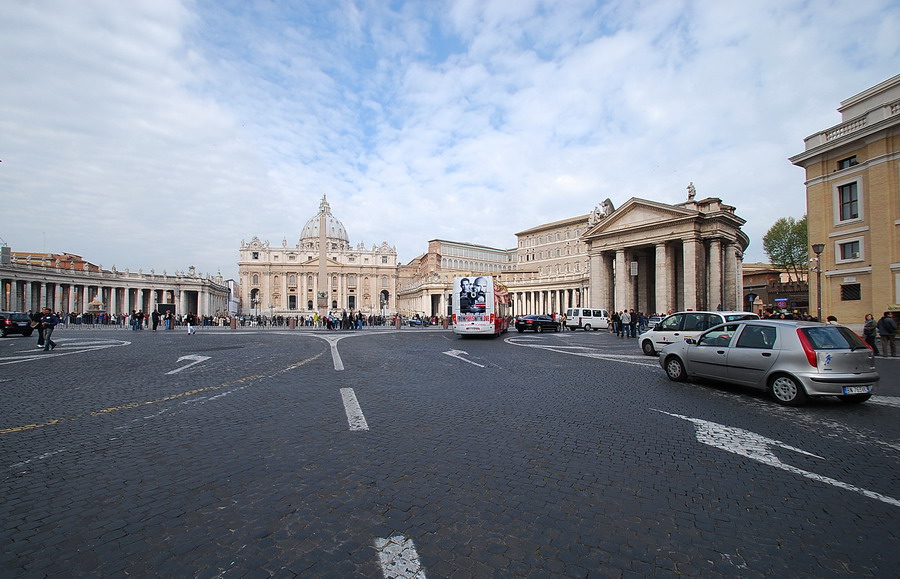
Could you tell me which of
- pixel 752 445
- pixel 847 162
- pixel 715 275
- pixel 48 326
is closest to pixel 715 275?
pixel 715 275

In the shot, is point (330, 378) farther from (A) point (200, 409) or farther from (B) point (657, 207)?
(B) point (657, 207)

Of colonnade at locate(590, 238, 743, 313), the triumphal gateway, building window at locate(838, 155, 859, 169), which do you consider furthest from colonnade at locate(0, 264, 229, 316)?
building window at locate(838, 155, 859, 169)

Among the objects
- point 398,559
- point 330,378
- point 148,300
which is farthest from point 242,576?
point 148,300

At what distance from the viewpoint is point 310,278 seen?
358ft

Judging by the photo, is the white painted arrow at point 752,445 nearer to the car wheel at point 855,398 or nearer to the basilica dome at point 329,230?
the car wheel at point 855,398

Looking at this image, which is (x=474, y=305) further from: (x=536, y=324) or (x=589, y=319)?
(x=589, y=319)

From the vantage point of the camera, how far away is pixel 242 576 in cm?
251

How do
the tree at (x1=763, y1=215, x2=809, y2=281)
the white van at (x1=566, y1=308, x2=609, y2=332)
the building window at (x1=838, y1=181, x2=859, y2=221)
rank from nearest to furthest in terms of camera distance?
the building window at (x1=838, y1=181, x2=859, y2=221) → the white van at (x1=566, y1=308, x2=609, y2=332) → the tree at (x1=763, y1=215, x2=809, y2=281)

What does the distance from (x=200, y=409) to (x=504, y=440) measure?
468cm

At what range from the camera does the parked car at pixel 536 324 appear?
34500 millimetres

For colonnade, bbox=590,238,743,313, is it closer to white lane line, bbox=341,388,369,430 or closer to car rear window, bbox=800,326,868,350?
car rear window, bbox=800,326,868,350

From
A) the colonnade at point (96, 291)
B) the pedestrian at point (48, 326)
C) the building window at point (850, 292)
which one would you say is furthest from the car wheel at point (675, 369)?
the colonnade at point (96, 291)

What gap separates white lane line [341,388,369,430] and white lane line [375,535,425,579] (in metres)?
2.79

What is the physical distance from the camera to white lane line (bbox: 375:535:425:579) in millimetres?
2520
